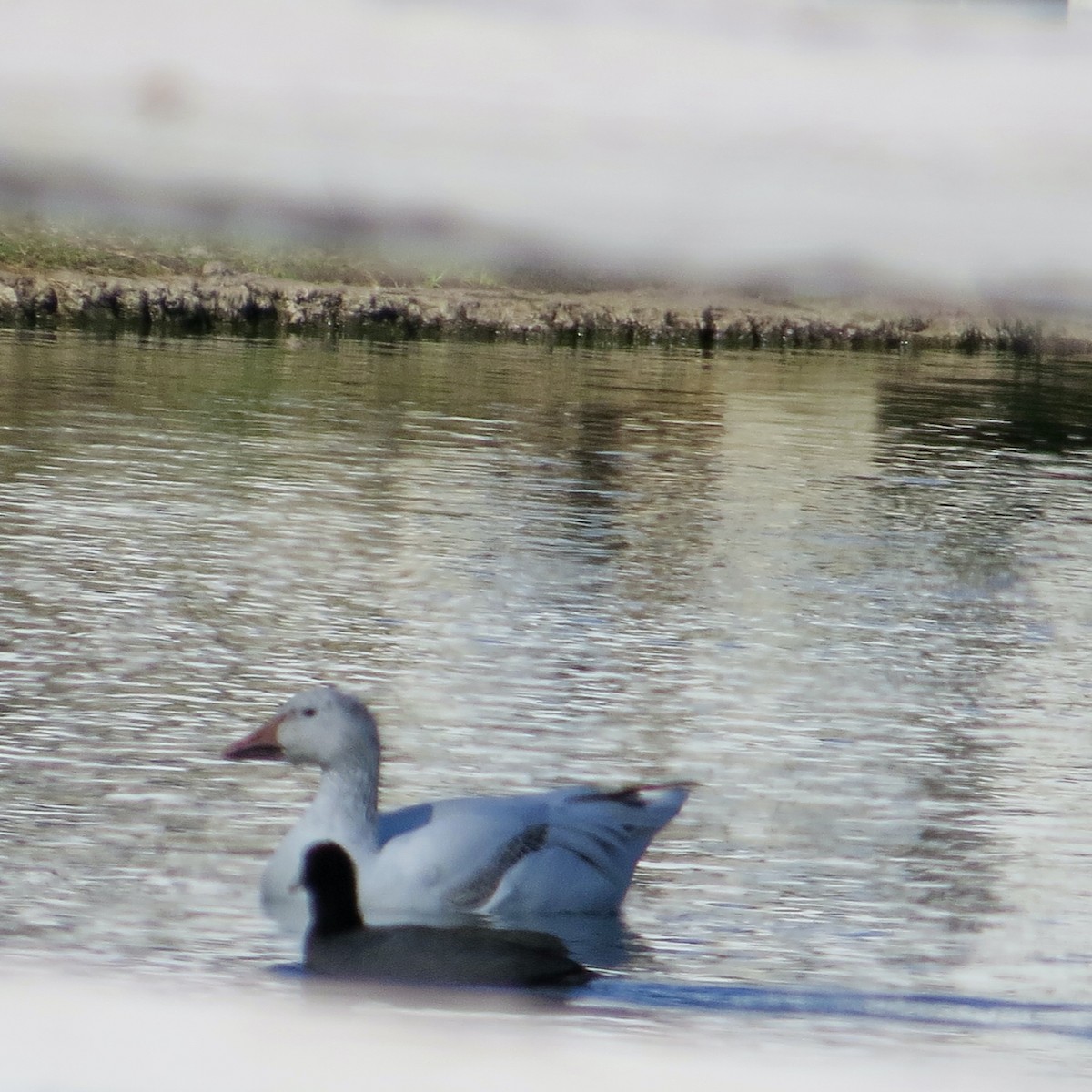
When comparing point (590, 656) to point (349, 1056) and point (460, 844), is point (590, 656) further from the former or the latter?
point (349, 1056)

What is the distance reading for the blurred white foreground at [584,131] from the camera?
0.45 m

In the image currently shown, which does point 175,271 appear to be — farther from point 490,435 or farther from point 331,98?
point 490,435

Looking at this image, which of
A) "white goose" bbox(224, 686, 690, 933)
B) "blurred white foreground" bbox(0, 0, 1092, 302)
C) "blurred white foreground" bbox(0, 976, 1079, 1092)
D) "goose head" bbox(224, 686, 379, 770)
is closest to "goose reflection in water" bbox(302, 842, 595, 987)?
"white goose" bbox(224, 686, 690, 933)

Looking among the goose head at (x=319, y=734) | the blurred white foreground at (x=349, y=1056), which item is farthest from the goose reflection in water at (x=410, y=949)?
the blurred white foreground at (x=349, y=1056)

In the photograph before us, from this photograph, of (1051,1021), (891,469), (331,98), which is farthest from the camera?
(891,469)

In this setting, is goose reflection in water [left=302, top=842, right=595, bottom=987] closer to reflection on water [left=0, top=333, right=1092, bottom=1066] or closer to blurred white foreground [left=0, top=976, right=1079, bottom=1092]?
reflection on water [left=0, top=333, right=1092, bottom=1066]

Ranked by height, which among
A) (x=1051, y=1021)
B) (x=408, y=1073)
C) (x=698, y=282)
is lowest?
(x=1051, y=1021)

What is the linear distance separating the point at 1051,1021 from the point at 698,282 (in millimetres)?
4167

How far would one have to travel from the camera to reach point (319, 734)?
5.59 meters

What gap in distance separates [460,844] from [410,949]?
0.44 metres

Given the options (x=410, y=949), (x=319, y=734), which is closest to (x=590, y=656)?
(x=319, y=734)

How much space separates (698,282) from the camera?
0.47 m

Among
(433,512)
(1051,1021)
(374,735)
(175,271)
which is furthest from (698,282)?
(433,512)

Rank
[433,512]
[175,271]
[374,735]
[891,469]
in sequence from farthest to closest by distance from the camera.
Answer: [891,469] < [433,512] < [374,735] < [175,271]
